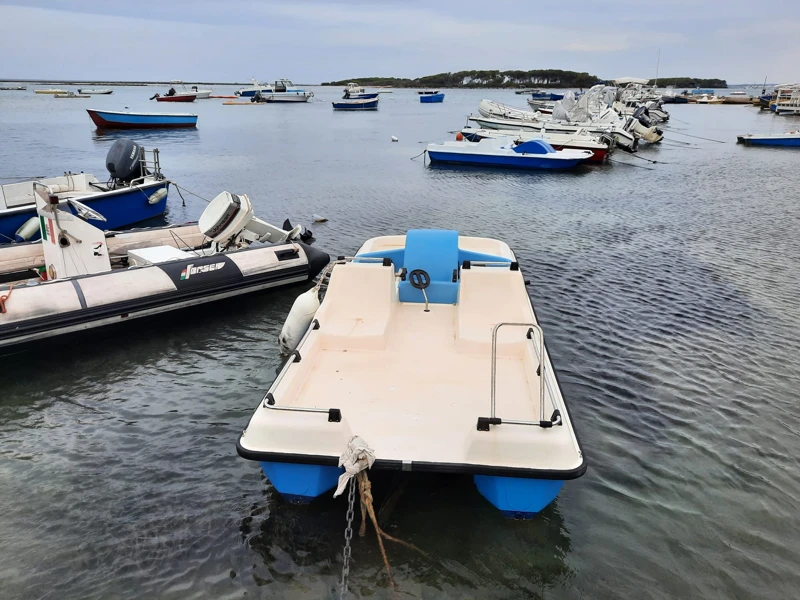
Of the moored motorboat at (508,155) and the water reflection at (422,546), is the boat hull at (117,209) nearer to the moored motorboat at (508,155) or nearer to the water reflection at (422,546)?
the water reflection at (422,546)

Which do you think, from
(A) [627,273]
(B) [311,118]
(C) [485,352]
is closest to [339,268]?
(C) [485,352]

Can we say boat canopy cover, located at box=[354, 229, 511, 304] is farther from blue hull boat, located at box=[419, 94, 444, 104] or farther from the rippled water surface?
blue hull boat, located at box=[419, 94, 444, 104]

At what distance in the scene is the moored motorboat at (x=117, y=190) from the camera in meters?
14.3

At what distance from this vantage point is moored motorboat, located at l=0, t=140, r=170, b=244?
564 inches

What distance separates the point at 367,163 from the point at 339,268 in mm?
24458

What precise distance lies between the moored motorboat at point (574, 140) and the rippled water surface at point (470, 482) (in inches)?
729

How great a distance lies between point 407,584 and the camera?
4309 mm

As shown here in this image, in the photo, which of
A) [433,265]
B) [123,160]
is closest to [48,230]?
[433,265]

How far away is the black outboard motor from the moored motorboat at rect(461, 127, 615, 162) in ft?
75.6

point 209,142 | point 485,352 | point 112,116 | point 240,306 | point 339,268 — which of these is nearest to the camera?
point 485,352

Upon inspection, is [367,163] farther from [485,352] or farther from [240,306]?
[485,352]

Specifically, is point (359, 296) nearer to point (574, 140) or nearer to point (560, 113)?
point (574, 140)

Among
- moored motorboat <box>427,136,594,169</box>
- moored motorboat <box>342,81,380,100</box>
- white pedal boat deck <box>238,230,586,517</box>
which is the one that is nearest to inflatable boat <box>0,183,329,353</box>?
white pedal boat deck <box>238,230,586,517</box>

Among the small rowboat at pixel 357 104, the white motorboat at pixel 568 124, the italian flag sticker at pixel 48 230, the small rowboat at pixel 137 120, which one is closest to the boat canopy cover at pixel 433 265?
the italian flag sticker at pixel 48 230
